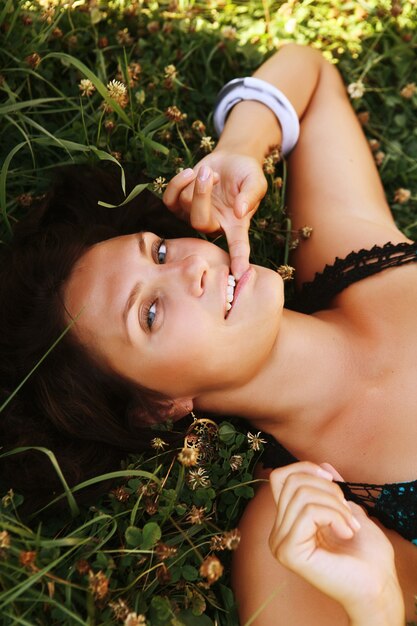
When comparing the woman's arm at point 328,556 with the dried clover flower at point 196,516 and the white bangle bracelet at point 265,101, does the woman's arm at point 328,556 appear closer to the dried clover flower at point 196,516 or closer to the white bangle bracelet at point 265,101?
the dried clover flower at point 196,516

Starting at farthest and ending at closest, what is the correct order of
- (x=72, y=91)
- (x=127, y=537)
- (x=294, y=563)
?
(x=72, y=91) → (x=127, y=537) → (x=294, y=563)

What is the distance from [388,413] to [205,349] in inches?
32.7

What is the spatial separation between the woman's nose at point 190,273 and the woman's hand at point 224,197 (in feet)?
0.51

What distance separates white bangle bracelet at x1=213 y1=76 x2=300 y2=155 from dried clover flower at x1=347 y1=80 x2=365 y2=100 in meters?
0.54

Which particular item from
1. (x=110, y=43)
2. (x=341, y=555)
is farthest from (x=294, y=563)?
(x=110, y=43)

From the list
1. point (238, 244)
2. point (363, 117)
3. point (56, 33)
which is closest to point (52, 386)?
point (238, 244)

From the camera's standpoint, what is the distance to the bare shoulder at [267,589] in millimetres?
2299

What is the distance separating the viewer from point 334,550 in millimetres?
2047

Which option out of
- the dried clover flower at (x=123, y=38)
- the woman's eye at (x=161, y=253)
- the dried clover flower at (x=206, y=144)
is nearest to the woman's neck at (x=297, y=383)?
the woman's eye at (x=161, y=253)

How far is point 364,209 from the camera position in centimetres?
295

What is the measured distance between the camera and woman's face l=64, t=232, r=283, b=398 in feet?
7.23

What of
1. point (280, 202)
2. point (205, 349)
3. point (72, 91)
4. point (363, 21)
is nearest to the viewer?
point (205, 349)

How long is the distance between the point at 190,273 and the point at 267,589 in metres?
1.16

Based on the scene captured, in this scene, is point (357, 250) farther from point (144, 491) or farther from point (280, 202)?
point (144, 491)
